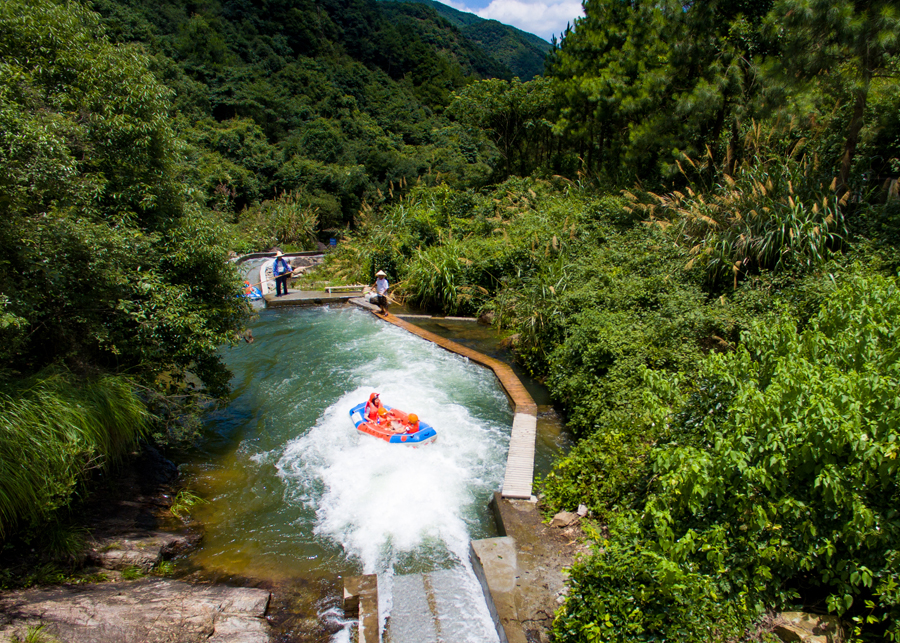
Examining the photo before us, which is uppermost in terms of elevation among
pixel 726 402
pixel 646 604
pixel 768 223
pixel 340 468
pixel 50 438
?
pixel 768 223

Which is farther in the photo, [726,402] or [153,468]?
[153,468]

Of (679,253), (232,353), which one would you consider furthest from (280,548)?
(679,253)

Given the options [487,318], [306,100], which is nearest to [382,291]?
[487,318]

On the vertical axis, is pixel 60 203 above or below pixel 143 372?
above

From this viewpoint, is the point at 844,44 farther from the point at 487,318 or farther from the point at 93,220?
the point at 93,220

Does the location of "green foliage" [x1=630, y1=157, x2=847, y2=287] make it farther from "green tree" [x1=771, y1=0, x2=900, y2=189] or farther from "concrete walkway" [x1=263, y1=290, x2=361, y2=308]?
"concrete walkway" [x1=263, y1=290, x2=361, y2=308]

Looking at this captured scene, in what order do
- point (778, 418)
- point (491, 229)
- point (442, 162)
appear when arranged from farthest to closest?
point (442, 162) < point (491, 229) < point (778, 418)

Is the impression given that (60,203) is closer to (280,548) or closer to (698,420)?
(280,548)
